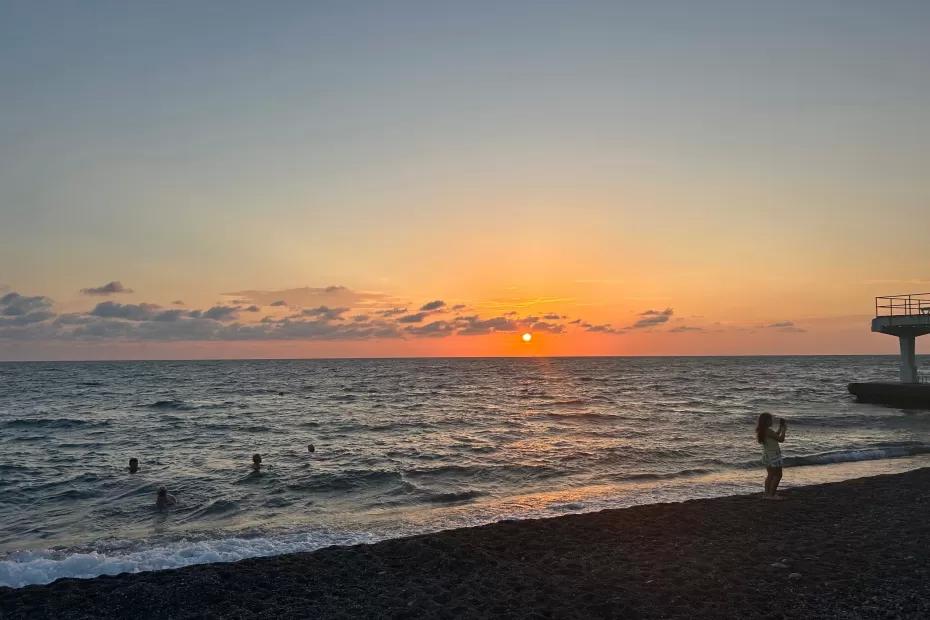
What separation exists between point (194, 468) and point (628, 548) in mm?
17995

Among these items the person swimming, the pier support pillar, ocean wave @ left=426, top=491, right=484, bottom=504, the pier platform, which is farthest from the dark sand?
the pier support pillar

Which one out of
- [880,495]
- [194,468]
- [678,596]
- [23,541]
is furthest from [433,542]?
[194,468]

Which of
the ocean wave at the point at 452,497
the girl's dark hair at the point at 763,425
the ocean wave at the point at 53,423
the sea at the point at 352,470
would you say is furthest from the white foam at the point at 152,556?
the ocean wave at the point at 53,423

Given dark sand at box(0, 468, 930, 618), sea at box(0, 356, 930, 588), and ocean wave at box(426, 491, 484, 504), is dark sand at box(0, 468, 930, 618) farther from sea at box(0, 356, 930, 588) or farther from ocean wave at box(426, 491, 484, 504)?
ocean wave at box(426, 491, 484, 504)

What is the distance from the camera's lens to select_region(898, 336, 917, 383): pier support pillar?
4134cm

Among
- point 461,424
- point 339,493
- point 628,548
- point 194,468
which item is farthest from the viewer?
point 461,424

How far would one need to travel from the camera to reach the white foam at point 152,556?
10852mm

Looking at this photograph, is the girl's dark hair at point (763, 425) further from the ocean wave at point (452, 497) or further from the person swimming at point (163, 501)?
the person swimming at point (163, 501)

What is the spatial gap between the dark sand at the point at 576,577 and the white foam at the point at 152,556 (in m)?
0.91

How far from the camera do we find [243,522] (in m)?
15.2

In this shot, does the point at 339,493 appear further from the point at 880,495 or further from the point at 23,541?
the point at 880,495

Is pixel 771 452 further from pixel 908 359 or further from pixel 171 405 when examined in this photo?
pixel 171 405

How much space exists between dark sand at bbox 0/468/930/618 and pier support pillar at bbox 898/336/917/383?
114 ft

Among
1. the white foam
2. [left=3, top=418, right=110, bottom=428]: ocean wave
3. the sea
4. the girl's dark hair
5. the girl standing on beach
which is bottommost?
[left=3, top=418, right=110, bottom=428]: ocean wave
